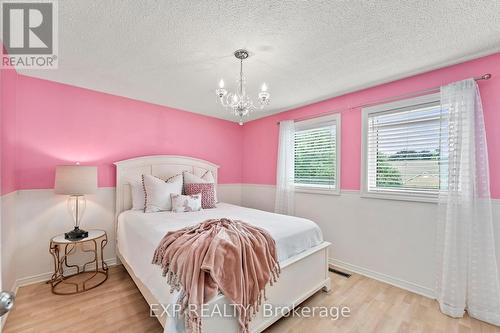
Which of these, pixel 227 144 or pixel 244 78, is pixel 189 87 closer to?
pixel 244 78

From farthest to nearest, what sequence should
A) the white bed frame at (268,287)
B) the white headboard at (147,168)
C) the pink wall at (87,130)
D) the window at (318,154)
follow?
the window at (318,154)
the white headboard at (147,168)
the pink wall at (87,130)
the white bed frame at (268,287)

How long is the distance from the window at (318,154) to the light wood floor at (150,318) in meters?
1.38

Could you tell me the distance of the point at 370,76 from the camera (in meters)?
2.55

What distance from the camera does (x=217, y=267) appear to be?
1.46 metres

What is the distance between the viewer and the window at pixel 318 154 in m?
3.22

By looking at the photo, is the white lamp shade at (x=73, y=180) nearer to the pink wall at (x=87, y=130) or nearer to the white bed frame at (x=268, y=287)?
the pink wall at (x=87, y=130)

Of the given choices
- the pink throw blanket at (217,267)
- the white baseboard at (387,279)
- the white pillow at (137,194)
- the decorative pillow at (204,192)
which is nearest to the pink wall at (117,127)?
the white pillow at (137,194)

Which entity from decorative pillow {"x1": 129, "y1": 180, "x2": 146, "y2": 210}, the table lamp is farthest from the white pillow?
the table lamp

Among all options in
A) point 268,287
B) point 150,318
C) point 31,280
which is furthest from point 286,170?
point 31,280

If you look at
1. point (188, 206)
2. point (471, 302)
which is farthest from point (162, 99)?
point (471, 302)

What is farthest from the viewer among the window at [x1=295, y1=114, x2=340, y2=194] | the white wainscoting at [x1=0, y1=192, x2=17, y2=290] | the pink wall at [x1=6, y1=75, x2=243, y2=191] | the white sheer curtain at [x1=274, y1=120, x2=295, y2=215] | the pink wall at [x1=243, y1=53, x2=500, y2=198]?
the white sheer curtain at [x1=274, y1=120, x2=295, y2=215]

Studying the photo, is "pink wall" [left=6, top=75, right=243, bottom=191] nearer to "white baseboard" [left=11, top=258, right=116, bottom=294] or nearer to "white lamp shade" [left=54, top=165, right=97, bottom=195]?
"white lamp shade" [left=54, top=165, right=97, bottom=195]

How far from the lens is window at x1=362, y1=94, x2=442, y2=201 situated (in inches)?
94.0

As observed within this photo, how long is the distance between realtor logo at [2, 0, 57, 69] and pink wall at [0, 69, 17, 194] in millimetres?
171
